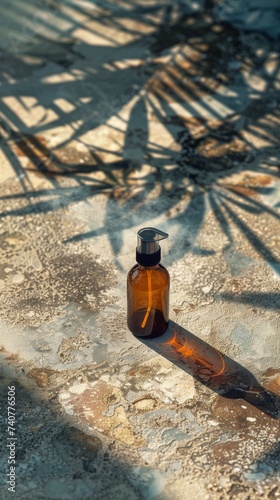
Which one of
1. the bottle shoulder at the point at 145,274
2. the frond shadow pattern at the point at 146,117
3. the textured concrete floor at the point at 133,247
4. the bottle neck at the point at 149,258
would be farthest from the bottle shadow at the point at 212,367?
the frond shadow pattern at the point at 146,117

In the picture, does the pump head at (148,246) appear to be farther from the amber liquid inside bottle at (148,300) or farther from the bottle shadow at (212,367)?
the bottle shadow at (212,367)

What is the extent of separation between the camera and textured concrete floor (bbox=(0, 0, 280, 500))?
218 centimetres

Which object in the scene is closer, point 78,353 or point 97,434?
point 97,434

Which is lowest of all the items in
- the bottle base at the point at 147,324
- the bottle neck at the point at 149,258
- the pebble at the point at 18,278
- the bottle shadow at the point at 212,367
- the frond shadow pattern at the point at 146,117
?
the bottle shadow at the point at 212,367

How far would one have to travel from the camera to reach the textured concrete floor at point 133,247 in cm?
218

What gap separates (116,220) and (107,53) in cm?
153

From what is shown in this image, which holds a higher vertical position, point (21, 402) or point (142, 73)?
point (142, 73)

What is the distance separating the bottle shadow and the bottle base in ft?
0.07

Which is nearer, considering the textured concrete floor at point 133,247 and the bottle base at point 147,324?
the textured concrete floor at point 133,247

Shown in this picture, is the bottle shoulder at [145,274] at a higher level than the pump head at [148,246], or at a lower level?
lower

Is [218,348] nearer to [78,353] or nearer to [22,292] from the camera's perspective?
[78,353]

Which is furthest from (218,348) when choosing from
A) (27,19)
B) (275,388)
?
(27,19)

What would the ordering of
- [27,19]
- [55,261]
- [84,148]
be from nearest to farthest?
[55,261] → [84,148] → [27,19]

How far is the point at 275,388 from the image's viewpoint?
7.82 ft
